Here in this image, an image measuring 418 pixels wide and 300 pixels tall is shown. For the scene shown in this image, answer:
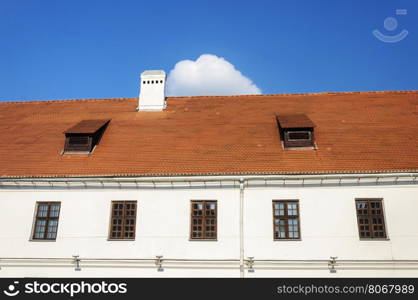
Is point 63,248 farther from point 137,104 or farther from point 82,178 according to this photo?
point 137,104

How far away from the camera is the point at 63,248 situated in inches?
614

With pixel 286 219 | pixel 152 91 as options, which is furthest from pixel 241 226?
pixel 152 91

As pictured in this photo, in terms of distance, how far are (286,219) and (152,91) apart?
11.1 m

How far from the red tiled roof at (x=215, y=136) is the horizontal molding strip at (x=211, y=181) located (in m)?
0.28

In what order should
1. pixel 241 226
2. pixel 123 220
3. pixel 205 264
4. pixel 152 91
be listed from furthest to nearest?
pixel 152 91, pixel 123 220, pixel 241 226, pixel 205 264

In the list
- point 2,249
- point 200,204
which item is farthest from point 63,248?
point 200,204

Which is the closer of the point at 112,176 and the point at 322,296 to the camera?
the point at 322,296

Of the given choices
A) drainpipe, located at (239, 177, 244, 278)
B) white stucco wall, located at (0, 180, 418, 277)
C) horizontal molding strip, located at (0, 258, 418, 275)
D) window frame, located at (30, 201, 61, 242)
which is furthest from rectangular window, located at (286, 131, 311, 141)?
window frame, located at (30, 201, 61, 242)

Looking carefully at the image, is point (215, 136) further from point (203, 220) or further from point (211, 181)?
point (203, 220)

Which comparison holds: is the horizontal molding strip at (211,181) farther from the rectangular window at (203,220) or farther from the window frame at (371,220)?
the rectangular window at (203,220)

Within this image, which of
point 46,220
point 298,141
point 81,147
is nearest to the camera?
point 46,220

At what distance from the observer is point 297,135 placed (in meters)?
17.4

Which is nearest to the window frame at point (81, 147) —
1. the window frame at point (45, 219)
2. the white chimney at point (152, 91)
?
the window frame at point (45, 219)

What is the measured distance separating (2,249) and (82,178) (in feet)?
13.7
